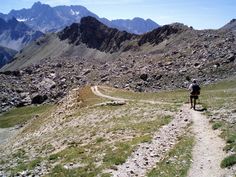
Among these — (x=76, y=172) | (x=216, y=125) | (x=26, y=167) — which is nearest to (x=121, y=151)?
(x=76, y=172)

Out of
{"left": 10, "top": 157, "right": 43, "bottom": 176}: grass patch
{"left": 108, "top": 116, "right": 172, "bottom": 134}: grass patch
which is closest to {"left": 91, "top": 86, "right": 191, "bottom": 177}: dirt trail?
{"left": 108, "top": 116, "right": 172, "bottom": 134}: grass patch

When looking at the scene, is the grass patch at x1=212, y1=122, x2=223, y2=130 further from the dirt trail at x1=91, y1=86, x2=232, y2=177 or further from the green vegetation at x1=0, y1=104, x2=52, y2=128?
the green vegetation at x1=0, y1=104, x2=52, y2=128

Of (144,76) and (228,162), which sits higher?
(144,76)

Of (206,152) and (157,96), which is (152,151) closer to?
(206,152)

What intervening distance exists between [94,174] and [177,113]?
22.9m

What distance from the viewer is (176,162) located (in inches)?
997

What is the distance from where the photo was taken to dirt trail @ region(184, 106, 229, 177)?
912 inches

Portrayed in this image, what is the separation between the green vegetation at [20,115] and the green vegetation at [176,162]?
137561mm

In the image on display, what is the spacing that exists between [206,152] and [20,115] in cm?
16328

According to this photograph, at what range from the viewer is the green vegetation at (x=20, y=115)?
16712 cm

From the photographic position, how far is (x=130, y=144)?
3222 cm

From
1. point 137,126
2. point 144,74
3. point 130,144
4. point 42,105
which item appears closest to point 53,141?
point 137,126

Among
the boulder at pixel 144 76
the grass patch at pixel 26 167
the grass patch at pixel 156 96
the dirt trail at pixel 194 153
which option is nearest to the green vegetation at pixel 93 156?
the dirt trail at pixel 194 153

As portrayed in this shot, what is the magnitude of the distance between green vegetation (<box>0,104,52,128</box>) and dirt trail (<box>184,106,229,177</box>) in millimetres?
133062
